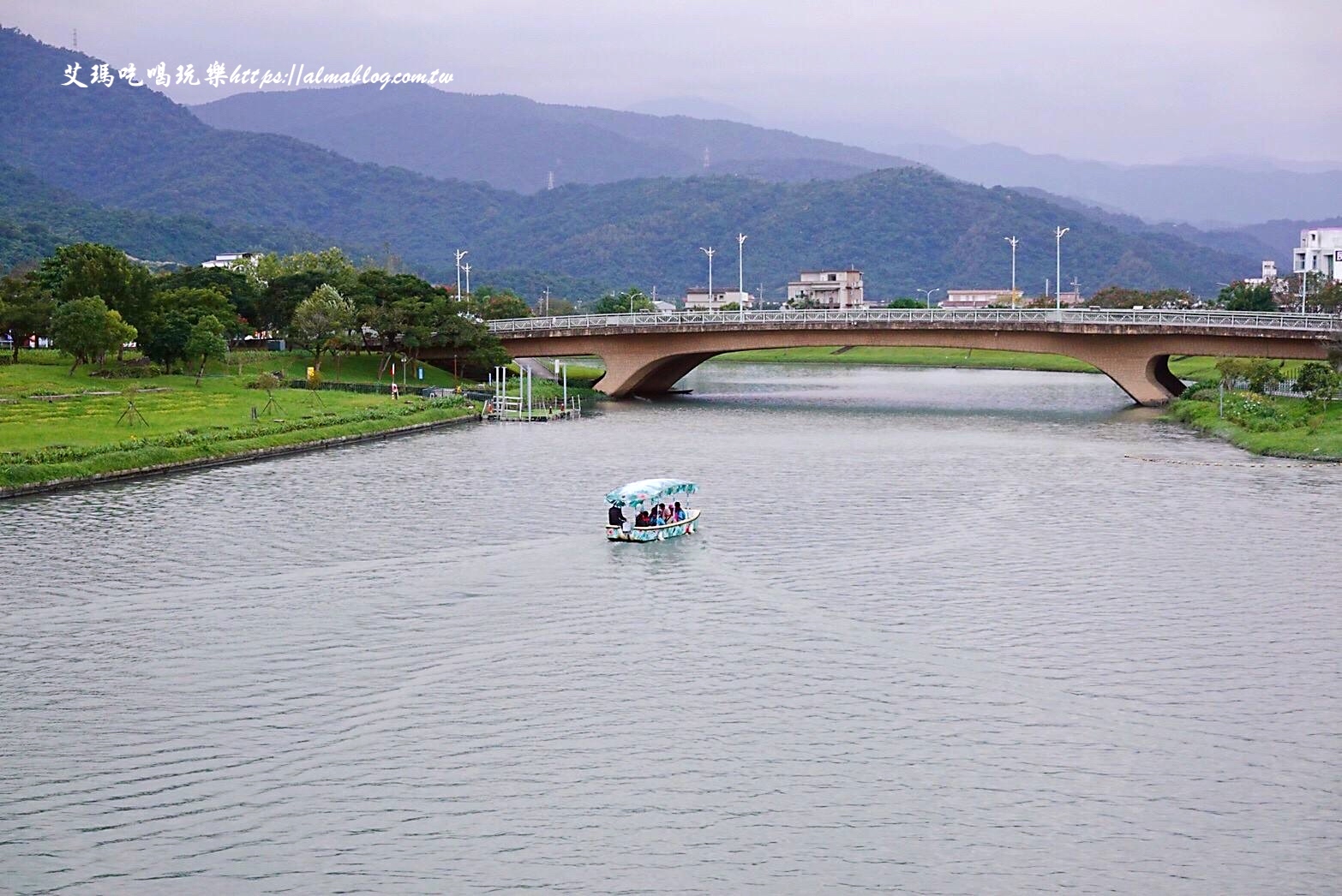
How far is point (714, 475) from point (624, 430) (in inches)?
688

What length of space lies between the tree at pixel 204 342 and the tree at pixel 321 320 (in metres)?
6.03

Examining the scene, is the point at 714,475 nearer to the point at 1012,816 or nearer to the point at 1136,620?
the point at 1136,620

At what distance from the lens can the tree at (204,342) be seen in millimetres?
74438

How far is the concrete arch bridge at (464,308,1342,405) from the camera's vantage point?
7688cm

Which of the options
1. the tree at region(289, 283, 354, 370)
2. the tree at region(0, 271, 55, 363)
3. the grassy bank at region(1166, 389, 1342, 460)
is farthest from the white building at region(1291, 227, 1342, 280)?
the tree at region(0, 271, 55, 363)

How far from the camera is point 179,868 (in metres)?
18.6

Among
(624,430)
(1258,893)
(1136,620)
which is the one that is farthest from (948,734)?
(624,430)

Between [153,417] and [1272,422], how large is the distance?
46870 millimetres

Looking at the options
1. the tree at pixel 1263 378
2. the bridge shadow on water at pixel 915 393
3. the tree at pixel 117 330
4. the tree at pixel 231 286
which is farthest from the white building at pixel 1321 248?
the tree at pixel 117 330

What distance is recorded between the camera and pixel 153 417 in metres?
59.8

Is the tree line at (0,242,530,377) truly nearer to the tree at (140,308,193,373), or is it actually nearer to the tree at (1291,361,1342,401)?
the tree at (140,308,193,373)

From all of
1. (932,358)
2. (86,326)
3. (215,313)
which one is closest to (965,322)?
(215,313)

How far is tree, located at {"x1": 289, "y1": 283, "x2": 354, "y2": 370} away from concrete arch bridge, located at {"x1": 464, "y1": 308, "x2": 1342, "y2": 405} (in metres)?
8.35

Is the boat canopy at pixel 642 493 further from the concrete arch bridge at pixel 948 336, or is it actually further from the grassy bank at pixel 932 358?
the grassy bank at pixel 932 358
